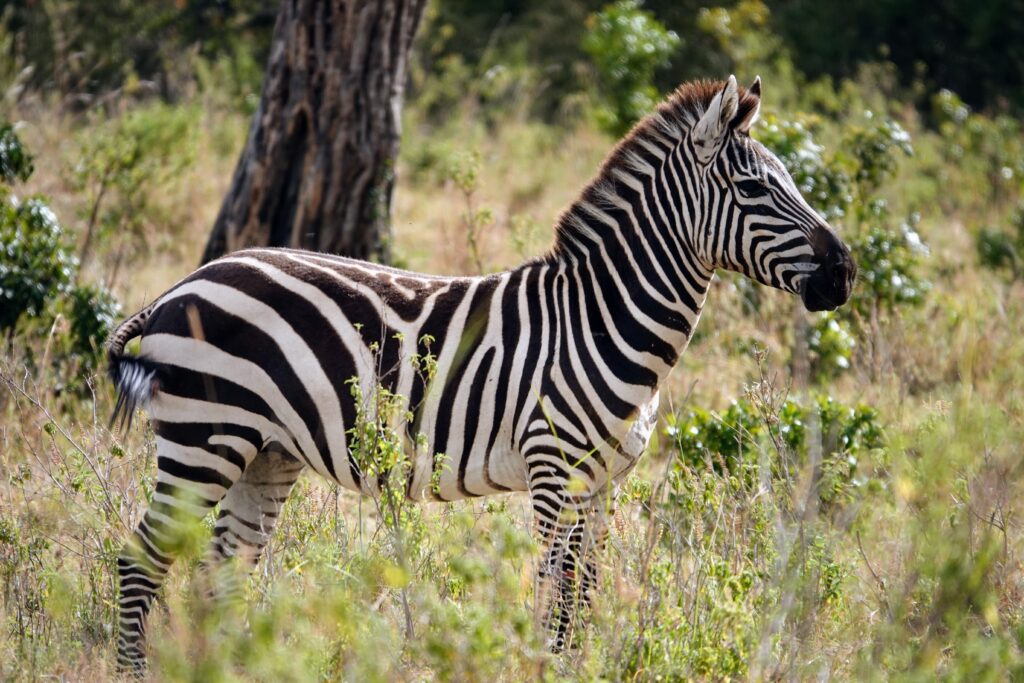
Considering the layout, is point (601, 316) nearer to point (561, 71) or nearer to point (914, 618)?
point (914, 618)

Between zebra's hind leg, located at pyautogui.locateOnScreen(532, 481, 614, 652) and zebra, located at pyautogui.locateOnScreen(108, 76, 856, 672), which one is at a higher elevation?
zebra, located at pyautogui.locateOnScreen(108, 76, 856, 672)

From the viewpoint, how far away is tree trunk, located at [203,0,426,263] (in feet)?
24.4

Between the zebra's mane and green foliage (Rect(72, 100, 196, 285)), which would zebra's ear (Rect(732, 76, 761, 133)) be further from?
green foliage (Rect(72, 100, 196, 285))

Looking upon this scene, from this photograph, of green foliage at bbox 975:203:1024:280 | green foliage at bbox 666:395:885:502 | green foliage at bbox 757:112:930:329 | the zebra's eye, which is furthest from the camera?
green foliage at bbox 975:203:1024:280

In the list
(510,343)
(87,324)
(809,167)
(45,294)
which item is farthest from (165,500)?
(809,167)

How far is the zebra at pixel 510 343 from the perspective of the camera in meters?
4.18

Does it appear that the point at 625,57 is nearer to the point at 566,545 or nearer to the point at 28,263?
the point at 28,263

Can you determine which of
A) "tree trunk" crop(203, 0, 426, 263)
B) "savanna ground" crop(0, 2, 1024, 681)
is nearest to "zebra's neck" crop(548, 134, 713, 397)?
"savanna ground" crop(0, 2, 1024, 681)

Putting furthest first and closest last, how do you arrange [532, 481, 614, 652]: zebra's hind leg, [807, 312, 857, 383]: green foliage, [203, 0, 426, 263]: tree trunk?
[203, 0, 426, 263]: tree trunk → [807, 312, 857, 383]: green foliage → [532, 481, 614, 652]: zebra's hind leg

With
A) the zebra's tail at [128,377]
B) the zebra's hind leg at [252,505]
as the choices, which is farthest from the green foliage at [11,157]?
the zebra's hind leg at [252,505]

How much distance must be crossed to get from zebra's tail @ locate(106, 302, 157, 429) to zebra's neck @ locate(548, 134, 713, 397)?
1.56 meters

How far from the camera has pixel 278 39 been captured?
7.61 meters

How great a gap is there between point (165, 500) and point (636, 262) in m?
1.95

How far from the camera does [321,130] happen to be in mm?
7500
